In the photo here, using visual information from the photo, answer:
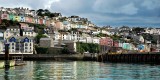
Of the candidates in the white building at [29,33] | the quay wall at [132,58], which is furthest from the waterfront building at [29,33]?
the quay wall at [132,58]

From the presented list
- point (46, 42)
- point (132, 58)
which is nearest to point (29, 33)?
point (46, 42)

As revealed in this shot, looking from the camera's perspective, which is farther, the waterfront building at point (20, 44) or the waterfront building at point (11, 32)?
the waterfront building at point (11, 32)

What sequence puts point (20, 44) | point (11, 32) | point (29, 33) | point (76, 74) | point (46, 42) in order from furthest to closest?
1. point (29, 33)
2. point (11, 32)
3. point (46, 42)
4. point (20, 44)
5. point (76, 74)

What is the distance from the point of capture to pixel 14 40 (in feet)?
525

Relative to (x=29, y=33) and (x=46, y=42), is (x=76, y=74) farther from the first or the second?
(x=29, y=33)

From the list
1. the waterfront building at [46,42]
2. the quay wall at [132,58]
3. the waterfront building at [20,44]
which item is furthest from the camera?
the waterfront building at [46,42]

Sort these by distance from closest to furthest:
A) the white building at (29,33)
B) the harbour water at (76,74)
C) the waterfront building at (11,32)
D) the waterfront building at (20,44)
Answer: the harbour water at (76,74), the waterfront building at (20,44), the waterfront building at (11,32), the white building at (29,33)

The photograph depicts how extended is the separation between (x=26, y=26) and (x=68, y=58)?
56937mm

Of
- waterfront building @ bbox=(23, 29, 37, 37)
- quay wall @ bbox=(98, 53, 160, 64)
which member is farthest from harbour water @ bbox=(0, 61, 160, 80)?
waterfront building @ bbox=(23, 29, 37, 37)

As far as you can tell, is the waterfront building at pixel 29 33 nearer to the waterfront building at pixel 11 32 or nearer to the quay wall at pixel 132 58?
the waterfront building at pixel 11 32

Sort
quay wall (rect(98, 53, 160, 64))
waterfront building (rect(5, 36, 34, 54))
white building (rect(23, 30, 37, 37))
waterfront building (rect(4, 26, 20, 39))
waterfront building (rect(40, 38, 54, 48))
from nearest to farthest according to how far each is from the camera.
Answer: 1. quay wall (rect(98, 53, 160, 64))
2. waterfront building (rect(5, 36, 34, 54))
3. waterfront building (rect(4, 26, 20, 39))
4. waterfront building (rect(40, 38, 54, 48))
5. white building (rect(23, 30, 37, 37))

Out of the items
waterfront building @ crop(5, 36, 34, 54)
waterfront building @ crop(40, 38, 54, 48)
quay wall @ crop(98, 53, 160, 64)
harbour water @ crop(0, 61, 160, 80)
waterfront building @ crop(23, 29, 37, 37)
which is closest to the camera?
harbour water @ crop(0, 61, 160, 80)

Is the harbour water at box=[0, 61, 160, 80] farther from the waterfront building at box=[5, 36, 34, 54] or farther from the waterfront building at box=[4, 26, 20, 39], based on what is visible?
the waterfront building at box=[4, 26, 20, 39]

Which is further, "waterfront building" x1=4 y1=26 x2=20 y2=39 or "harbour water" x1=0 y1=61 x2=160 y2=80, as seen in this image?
"waterfront building" x1=4 y1=26 x2=20 y2=39
